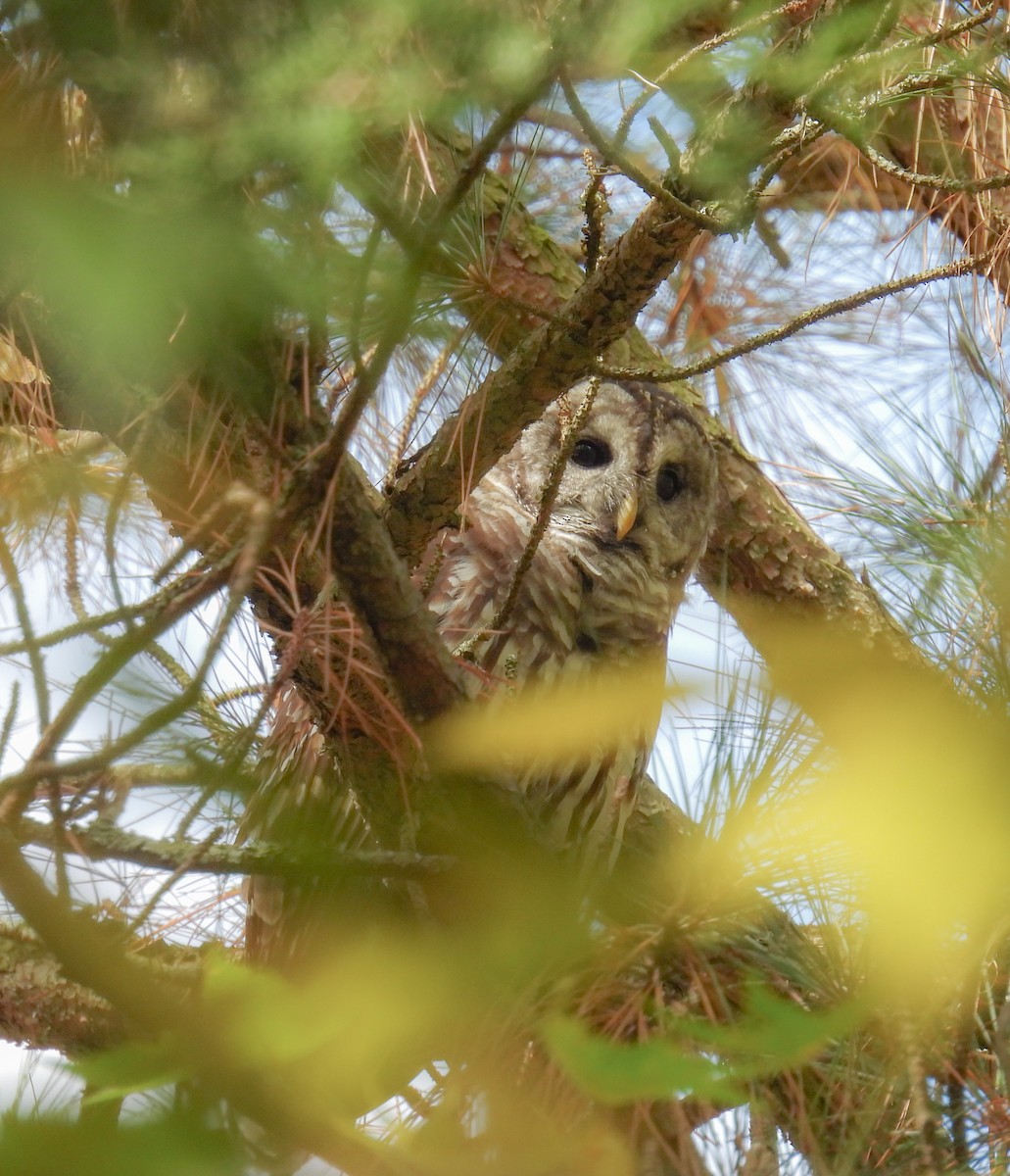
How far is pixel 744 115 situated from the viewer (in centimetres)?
201

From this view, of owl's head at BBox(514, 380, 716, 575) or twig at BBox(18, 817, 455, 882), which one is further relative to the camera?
owl's head at BBox(514, 380, 716, 575)

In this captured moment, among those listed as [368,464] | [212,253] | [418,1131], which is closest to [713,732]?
[418,1131]

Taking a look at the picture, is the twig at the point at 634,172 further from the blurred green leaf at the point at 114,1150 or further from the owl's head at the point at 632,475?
the owl's head at the point at 632,475

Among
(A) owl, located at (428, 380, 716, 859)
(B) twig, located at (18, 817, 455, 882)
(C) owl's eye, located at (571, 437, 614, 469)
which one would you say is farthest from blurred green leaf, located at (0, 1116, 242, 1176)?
(C) owl's eye, located at (571, 437, 614, 469)

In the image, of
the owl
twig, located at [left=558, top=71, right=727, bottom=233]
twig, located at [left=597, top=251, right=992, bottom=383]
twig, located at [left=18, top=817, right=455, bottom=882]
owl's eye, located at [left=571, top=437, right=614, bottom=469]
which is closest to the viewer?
twig, located at [left=18, top=817, right=455, bottom=882]

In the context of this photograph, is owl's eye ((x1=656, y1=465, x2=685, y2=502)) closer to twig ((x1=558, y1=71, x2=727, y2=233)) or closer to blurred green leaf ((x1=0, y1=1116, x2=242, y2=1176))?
twig ((x1=558, y1=71, x2=727, y2=233))

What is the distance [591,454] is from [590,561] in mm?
425

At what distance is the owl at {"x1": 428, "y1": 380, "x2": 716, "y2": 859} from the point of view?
3.53 m

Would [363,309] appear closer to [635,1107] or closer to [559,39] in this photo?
[559,39]

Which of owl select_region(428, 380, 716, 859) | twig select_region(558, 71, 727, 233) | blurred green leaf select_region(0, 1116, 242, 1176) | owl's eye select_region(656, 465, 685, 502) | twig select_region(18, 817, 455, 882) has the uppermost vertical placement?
owl's eye select_region(656, 465, 685, 502)

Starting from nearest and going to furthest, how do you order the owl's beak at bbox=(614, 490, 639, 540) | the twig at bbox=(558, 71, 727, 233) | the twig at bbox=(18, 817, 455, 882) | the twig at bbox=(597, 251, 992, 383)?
the twig at bbox=(18, 817, 455, 882), the twig at bbox=(558, 71, 727, 233), the twig at bbox=(597, 251, 992, 383), the owl's beak at bbox=(614, 490, 639, 540)

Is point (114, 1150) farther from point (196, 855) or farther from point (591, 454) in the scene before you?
point (591, 454)

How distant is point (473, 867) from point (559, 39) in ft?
4.66

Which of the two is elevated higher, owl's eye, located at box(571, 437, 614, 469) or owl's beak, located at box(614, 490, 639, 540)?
owl's eye, located at box(571, 437, 614, 469)
